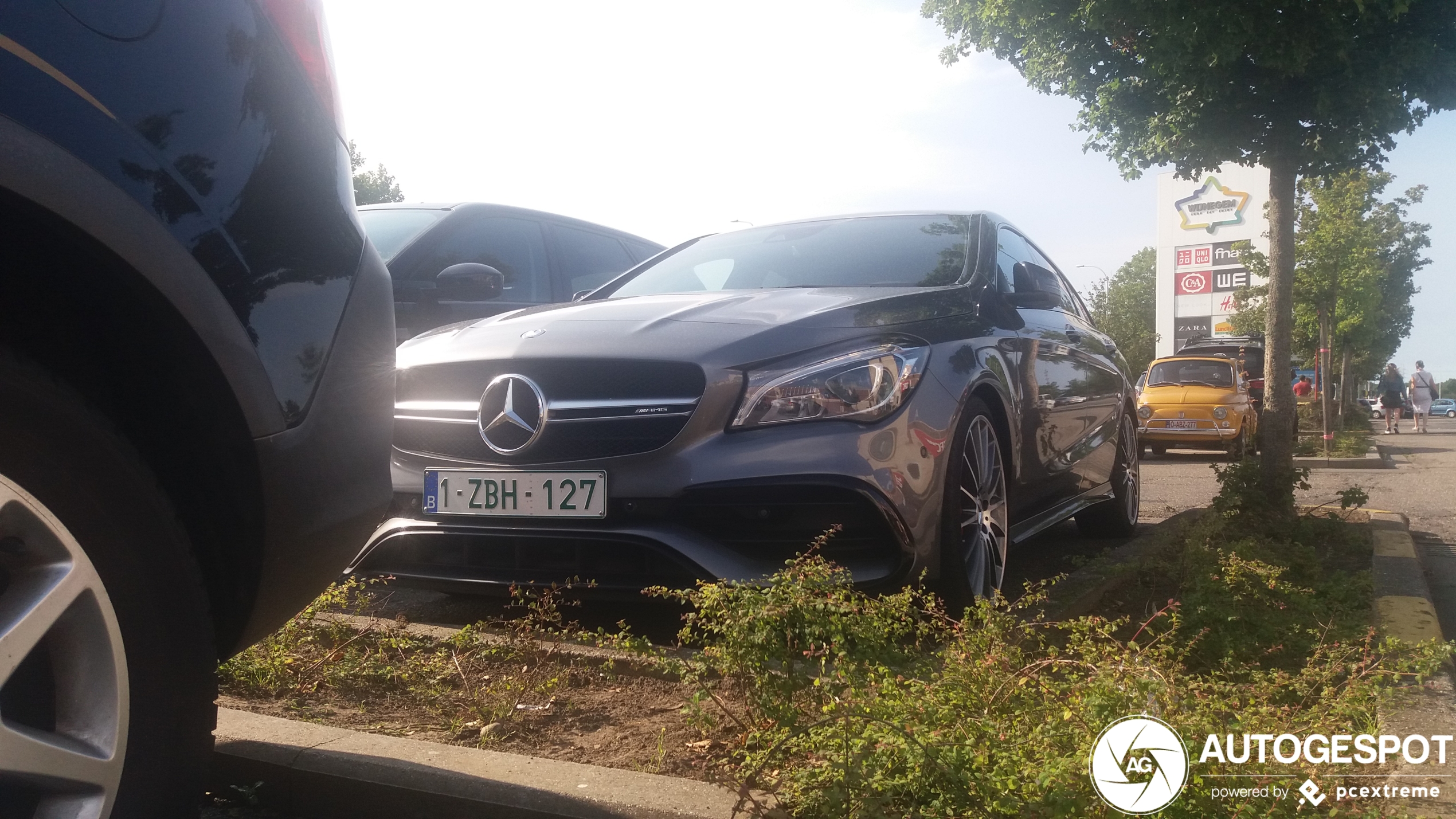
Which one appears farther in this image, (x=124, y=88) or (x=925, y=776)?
(x=925, y=776)

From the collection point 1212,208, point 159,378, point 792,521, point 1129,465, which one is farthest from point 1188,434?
point 1212,208

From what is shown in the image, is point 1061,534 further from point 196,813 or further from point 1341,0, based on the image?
point 196,813

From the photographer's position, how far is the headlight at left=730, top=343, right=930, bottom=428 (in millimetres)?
3330

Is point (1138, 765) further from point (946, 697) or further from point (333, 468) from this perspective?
point (333, 468)

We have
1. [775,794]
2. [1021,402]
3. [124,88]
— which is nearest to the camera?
[124,88]

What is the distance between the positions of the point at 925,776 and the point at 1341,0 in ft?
18.0

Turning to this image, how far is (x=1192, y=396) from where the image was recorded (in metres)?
18.1

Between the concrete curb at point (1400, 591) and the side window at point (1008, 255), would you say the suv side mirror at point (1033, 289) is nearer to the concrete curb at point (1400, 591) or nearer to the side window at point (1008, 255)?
the side window at point (1008, 255)

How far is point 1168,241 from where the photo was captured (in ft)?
228

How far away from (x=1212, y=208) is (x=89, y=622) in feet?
243

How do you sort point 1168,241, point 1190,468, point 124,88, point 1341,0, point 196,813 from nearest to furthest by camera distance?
point 124,88 → point 196,813 → point 1341,0 → point 1190,468 → point 1168,241

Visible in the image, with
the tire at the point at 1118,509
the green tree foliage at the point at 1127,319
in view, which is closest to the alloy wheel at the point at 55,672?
the tire at the point at 1118,509

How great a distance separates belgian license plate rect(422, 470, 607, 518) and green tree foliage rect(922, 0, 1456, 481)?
14.4ft

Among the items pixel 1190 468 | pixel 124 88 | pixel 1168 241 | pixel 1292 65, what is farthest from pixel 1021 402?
pixel 1168 241
